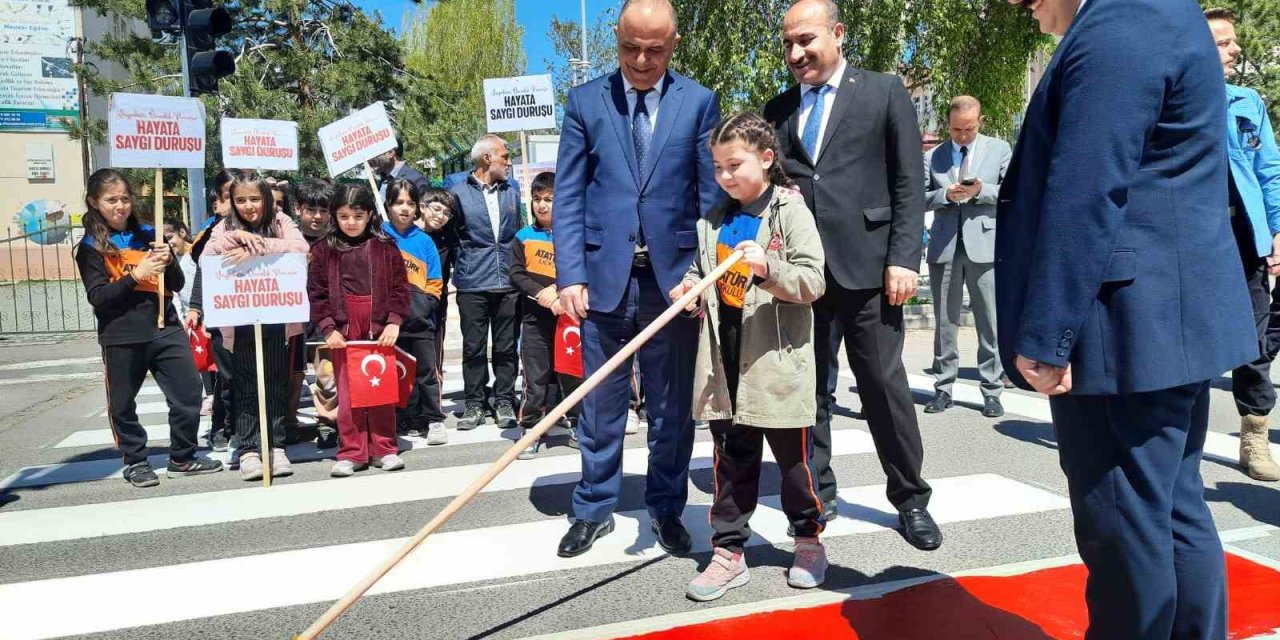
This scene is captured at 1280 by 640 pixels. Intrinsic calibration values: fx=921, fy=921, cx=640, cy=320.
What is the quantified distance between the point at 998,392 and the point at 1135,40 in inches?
192

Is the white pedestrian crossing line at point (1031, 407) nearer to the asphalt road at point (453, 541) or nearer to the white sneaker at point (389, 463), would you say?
the asphalt road at point (453, 541)

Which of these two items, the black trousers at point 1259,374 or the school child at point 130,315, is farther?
the school child at point 130,315

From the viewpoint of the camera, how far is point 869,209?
12.5ft

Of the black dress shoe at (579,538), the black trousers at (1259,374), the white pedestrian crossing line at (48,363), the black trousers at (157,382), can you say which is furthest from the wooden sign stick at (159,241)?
the white pedestrian crossing line at (48,363)

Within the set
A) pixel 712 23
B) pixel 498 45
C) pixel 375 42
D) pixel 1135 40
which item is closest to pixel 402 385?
pixel 1135 40

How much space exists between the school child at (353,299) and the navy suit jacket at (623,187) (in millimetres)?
1993

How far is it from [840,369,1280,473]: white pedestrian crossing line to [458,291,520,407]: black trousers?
8.39ft

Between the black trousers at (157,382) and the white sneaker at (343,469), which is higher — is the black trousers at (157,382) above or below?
above

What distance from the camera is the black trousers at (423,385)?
634cm

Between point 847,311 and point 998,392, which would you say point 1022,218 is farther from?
point 998,392

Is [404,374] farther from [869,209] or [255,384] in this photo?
[869,209]

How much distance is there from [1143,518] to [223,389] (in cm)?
560

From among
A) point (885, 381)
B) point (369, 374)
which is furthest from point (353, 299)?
point (885, 381)

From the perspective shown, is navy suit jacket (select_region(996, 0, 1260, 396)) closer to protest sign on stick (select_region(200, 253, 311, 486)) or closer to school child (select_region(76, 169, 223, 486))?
protest sign on stick (select_region(200, 253, 311, 486))
